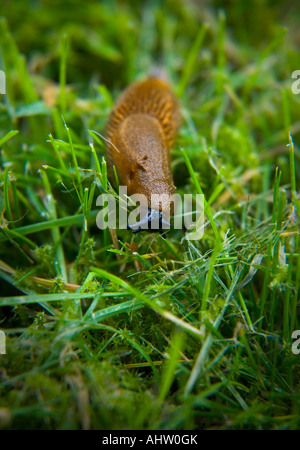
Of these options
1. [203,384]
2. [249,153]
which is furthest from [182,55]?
[203,384]

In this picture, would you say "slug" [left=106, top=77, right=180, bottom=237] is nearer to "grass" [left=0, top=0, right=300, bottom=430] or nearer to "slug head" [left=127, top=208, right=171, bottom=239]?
"slug head" [left=127, top=208, right=171, bottom=239]

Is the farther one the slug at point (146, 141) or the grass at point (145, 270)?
the slug at point (146, 141)

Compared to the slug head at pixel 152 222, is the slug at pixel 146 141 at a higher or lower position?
higher

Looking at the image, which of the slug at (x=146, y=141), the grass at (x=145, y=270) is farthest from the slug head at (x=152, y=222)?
the grass at (x=145, y=270)

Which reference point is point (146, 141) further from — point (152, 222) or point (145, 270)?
point (145, 270)

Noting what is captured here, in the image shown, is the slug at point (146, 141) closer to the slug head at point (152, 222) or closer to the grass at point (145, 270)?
the slug head at point (152, 222)
